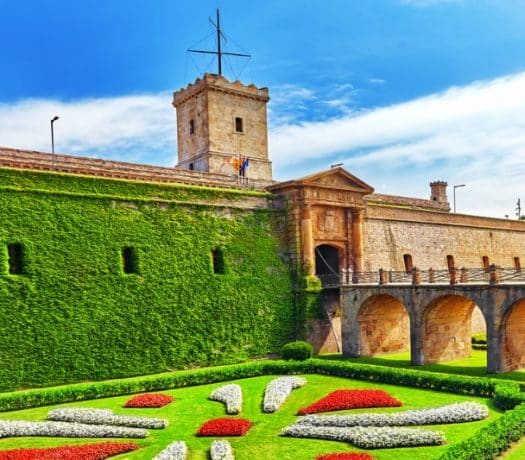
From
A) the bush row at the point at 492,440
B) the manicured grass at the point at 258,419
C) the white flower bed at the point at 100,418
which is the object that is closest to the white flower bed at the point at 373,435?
the manicured grass at the point at 258,419

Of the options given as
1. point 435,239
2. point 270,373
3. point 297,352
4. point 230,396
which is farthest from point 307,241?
point 435,239

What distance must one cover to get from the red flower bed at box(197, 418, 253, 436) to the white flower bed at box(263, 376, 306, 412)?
1.95 meters

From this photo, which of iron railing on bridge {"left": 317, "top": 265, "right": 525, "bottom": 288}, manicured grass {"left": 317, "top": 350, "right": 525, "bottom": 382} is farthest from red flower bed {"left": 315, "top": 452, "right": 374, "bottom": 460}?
iron railing on bridge {"left": 317, "top": 265, "right": 525, "bottom": 288}

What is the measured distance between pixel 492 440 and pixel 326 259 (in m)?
21.7

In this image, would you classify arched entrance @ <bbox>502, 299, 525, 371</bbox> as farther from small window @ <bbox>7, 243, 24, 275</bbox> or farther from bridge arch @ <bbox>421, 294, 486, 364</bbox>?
small window @ <bbox>7, 243, 24, 275</bbox>

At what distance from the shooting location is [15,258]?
22.8m

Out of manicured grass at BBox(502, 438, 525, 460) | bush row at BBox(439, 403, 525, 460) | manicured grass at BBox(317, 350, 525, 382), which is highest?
bush row at BBox(439, 403, 525, 460)

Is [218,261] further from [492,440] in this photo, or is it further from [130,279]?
[492,440]

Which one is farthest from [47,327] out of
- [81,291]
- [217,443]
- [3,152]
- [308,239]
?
[308,239]

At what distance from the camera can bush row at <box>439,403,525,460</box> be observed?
1241cm

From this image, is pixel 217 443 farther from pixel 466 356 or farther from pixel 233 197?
pixel 466 356

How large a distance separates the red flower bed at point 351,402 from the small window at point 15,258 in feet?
41.8

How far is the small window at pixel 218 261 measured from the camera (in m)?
28.6

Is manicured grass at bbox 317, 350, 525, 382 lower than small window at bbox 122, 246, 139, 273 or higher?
lower
